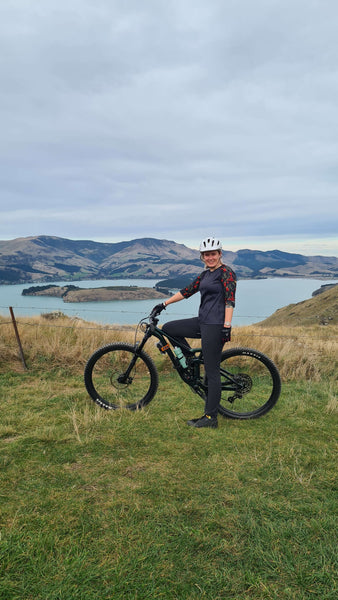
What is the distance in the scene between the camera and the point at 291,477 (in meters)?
3.18

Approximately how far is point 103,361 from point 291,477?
4.70 m

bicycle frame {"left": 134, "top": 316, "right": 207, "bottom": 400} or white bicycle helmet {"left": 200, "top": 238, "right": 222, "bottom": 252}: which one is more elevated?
white bicycle helmet {"left": 200, "top": 238, "right": 222, "bottom": 252}

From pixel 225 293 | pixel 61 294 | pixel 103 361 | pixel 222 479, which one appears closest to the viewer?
pixel 222 479

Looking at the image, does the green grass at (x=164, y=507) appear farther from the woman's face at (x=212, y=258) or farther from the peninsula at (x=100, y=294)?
the peninsula at (x=100, y=294)

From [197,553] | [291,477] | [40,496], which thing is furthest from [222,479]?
[40,496]

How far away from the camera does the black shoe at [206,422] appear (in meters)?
4.35

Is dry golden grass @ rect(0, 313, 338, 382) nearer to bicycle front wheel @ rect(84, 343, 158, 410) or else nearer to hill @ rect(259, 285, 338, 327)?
bicycle front wheel @ rect(84, 343, 158, 410)

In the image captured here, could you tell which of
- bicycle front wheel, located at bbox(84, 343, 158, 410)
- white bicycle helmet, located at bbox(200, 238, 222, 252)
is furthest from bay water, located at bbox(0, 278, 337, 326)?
white bicycle helmet, located at bbox(200, 238, 222, 252)

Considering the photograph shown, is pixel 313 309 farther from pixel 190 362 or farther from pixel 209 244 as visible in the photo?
pixel 209 244

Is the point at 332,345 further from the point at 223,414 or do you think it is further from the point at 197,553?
the point at 197,553

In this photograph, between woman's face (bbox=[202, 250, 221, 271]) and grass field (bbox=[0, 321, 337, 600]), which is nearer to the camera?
grass field (bbox=[0, 321, 337, 600])

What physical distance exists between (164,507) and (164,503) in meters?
0.05

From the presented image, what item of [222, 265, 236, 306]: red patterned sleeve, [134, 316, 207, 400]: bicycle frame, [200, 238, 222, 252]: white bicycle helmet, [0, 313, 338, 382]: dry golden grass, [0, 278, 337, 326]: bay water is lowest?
[0, 278, 337, 326]: bay water

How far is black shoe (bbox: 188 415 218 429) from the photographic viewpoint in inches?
171
